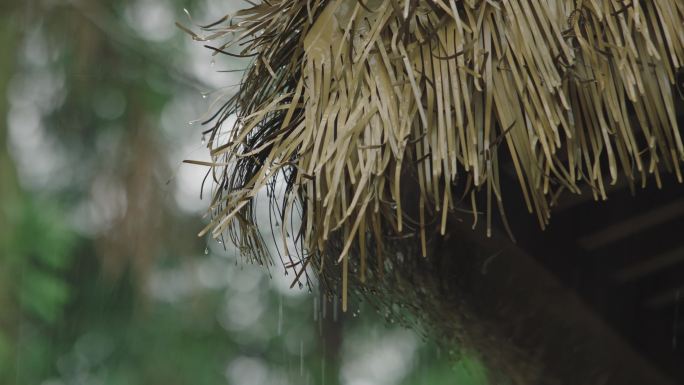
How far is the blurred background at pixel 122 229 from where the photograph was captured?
437 centimetres

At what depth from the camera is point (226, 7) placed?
20.1 ft

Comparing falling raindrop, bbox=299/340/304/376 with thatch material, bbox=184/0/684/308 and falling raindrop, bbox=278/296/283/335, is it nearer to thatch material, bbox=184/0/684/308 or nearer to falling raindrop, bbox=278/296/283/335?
falling raindrop, bbox=278/296/283/335

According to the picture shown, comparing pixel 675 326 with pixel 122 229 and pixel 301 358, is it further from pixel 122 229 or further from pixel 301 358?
pixel 301 358

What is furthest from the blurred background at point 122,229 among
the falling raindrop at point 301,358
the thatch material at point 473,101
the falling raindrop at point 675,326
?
the thatch material at point 473,101

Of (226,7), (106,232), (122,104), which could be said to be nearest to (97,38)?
(122,104)

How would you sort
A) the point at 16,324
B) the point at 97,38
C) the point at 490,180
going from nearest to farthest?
the point at 490,180, the point at 16,324, the point at 97,38

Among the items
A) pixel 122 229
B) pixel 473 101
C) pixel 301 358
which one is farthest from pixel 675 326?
pixel 301 358

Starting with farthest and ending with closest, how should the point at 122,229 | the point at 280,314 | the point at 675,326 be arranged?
1. the point at 280,314
2. the point at 122,229
3. the point at 675,326

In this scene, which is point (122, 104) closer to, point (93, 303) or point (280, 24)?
point (93, 303)

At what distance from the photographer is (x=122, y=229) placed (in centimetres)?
432

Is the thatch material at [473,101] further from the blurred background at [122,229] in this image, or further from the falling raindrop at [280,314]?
the falling raindrop at [280,314]

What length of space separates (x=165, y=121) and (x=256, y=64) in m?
4.43

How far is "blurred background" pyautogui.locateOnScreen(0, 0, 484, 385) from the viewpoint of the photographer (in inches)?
172

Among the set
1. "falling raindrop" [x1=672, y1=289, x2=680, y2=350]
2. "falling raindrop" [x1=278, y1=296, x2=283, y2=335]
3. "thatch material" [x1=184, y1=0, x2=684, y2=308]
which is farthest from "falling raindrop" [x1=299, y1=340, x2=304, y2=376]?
"thatch material" [x1=184, y1=0, x2=684, y2=308]
